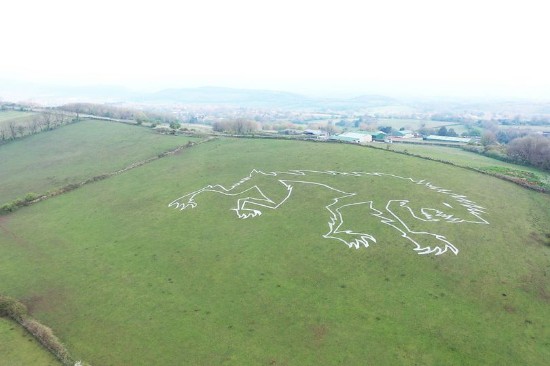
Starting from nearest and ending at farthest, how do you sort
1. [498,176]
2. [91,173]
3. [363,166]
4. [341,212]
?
1. [341,212]
2. [498,176]
3. [363,166]
4. [91,173]

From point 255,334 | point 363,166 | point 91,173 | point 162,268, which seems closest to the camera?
point 255,334

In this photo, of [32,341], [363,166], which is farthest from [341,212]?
[32,341]

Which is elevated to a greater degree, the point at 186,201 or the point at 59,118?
the point at 59,118

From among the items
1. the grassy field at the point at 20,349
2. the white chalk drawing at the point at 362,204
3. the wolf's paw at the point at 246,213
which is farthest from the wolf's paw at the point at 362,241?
the grassy field at the point at 20,349

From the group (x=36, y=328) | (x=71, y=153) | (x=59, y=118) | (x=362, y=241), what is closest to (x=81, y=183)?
(x=71, y=153)

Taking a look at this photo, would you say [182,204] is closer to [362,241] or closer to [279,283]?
[279,283]

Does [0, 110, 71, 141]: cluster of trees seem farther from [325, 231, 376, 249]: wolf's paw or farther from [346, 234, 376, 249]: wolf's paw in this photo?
[346, 234, 376, 249]: wolf's paw

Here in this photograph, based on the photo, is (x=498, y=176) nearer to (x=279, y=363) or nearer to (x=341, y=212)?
(x=341, y=212)

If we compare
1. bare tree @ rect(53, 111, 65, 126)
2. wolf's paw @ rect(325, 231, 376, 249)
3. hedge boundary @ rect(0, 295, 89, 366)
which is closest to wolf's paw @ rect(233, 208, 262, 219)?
wolf's paw @ rect(325, 231, 376, 249)
